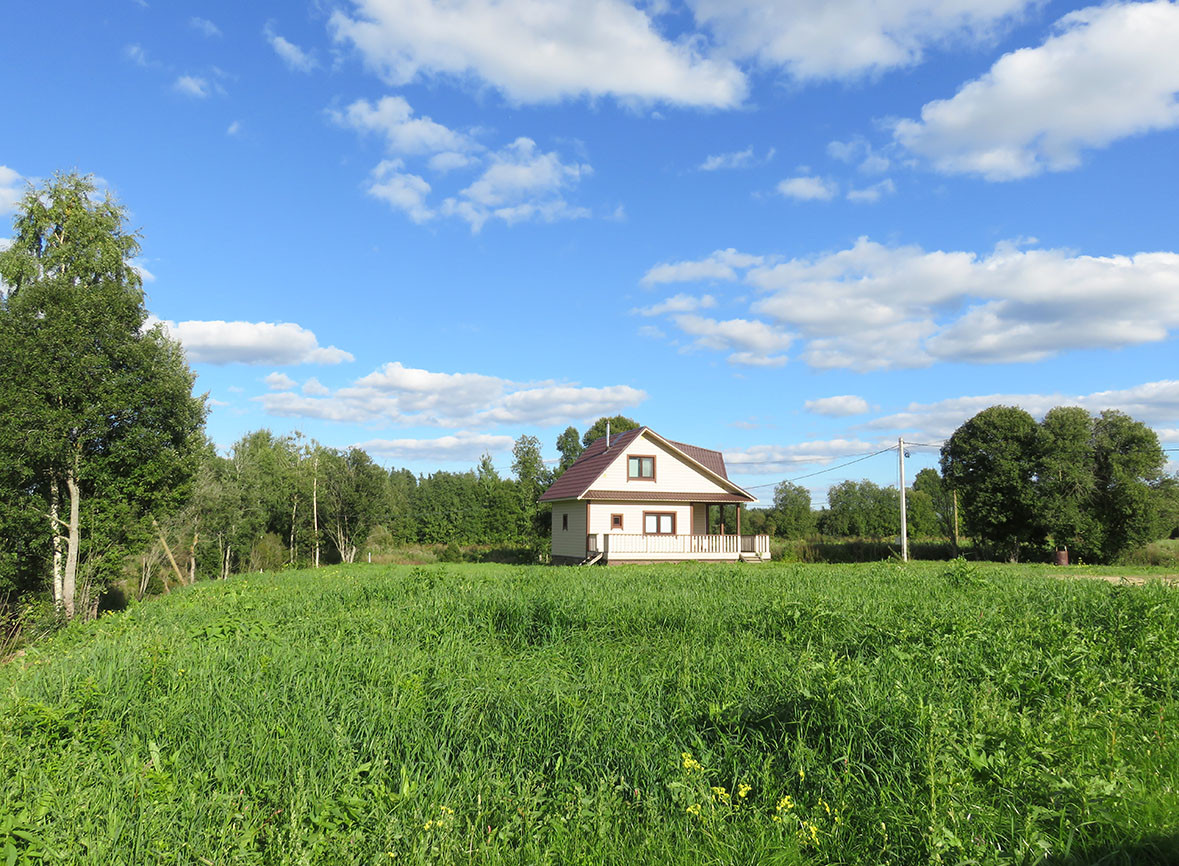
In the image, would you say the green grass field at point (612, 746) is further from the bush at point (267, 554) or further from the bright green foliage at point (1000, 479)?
the bush at point (267, 554)

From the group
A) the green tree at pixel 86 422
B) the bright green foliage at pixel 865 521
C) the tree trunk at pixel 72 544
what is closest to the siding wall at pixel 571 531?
the green tree at pixel 86 422

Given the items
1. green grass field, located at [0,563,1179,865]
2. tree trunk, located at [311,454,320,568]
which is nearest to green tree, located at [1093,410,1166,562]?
green grass field, located at [0,563,1179,865]

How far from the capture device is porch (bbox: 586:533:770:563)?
2817 cm

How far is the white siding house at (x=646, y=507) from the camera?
28.7 metres

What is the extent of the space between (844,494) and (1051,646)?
73.4 meters

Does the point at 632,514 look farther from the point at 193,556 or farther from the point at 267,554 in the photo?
the point at 267,554

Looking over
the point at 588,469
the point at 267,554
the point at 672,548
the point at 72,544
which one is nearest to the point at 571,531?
the point at 588,469

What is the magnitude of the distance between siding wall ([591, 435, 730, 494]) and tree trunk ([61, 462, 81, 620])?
1894 cm

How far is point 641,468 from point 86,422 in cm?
2129

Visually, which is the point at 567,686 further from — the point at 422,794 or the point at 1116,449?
the point at 1116,449

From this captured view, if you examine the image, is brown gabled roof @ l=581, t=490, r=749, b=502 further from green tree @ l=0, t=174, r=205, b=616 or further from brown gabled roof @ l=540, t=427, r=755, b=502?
green tree @ l=0, t=174, r=205, b=616

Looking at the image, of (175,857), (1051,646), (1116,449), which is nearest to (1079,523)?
(1116,449)

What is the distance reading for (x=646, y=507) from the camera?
30.9 m

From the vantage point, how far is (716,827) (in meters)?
3.50
